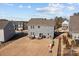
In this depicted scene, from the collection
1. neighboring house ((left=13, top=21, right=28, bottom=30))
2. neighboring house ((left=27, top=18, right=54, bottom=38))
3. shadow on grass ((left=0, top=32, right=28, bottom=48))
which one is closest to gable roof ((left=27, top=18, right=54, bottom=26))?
neighboring house ((left=27, top=18, right=54, bottom=38))

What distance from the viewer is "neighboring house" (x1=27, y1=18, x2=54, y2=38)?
4480 millimetres

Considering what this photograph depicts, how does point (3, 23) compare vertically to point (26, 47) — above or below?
above

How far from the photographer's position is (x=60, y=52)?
4.49m

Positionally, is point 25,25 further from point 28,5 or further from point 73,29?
point 73,29

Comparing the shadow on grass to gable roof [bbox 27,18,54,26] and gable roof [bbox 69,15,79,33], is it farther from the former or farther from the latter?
gable roof [bbox 69,15,79,33]

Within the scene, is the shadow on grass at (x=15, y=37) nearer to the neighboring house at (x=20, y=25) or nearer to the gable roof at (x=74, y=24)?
the neighboring house at (x=20, y=25)

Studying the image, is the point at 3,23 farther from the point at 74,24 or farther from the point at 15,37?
the point at 74,24

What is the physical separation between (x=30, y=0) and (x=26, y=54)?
3.14 ft

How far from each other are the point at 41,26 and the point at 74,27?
1.91 feet

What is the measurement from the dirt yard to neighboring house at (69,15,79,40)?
0.45 meters

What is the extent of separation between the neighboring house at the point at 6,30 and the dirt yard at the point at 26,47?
145 mm

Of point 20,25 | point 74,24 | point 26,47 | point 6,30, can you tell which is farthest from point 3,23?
point 74,24

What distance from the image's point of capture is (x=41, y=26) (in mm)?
4484

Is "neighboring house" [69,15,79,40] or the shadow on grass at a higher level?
"neighboring house" [69,15,79,40]
